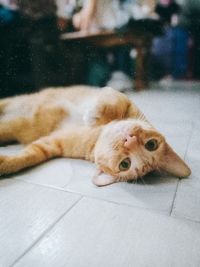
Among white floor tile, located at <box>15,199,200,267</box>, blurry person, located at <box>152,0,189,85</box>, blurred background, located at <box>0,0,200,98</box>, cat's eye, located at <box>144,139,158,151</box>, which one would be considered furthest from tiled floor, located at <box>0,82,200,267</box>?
blurry person, located at <box>152,0,189,85</box>

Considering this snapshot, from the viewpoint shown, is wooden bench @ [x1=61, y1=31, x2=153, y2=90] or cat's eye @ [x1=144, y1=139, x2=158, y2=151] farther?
wooden bench @ [x1=61, y1=31, x2=153, y2=90]

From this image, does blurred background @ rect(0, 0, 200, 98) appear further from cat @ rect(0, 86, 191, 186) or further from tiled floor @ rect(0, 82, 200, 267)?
tiled floor @ rect(0, 82, 200, 267)

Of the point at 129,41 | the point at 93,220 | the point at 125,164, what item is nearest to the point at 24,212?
the point at 93,220

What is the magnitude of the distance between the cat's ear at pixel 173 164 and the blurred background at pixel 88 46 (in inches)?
52.5

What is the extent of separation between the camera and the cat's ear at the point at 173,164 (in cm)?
162

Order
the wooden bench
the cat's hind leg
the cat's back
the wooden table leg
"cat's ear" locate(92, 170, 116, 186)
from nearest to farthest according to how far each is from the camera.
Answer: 1. "cat's ear" locate(92, 170, 116, 186)
2. the cat's hind leg
3. the cat's back
4. the wooden bench
5. the wooden table leg

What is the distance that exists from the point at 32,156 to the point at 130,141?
21.3 inches

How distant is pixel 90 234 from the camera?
3.90 ft

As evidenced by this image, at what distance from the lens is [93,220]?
1274 millimetres

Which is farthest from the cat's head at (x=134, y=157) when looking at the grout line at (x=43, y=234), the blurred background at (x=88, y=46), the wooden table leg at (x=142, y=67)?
the wooden table leg at (x=142, y=67)

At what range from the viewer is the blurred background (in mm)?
2721

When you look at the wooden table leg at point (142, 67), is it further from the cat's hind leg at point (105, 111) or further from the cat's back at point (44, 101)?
the cat's hind leg at point (105, 111)

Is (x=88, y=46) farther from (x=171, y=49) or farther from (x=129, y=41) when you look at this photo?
(x=171, y=49)

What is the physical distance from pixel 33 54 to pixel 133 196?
6.02 ft
